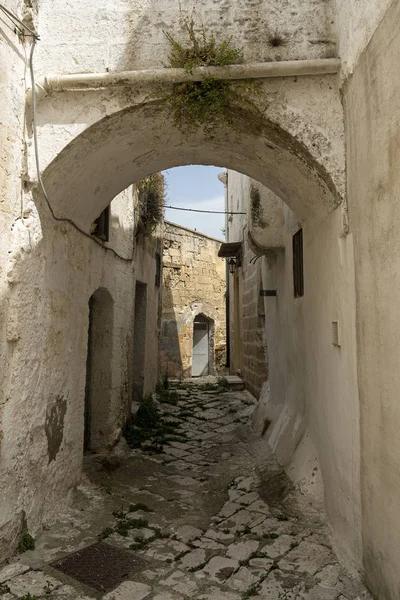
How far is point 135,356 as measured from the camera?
8445 mm

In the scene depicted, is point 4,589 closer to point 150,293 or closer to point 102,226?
point 102,226

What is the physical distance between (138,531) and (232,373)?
32.4 ft

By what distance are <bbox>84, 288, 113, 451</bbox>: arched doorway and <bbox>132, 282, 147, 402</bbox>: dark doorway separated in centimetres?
227

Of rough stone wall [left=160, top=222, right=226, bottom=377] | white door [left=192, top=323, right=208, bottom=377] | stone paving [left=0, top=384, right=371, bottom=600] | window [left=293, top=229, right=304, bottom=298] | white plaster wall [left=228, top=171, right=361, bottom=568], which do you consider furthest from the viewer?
white door [left=192, top=323, right=208, bottom=377]

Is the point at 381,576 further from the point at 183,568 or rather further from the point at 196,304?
the point at 196,304

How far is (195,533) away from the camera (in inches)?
145

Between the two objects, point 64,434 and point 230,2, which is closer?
point 230,2

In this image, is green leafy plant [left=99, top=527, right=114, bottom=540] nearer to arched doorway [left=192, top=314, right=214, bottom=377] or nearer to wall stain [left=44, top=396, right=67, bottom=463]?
wall stain [left=44, top=396, right=67, bottom=463]

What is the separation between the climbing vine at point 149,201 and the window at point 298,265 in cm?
302

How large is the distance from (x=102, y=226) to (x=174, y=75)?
2.49 m

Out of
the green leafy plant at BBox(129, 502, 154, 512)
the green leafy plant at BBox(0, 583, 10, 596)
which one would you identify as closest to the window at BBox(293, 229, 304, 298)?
the green leafy plant at BBox(129, 502, 154, 512)

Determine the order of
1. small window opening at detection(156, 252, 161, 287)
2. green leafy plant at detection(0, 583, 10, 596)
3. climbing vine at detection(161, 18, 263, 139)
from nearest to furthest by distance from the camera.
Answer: green leafy plant at detection(0, 583, 10, 596) → climbing vine at detection(161, 18, 263, 139) → small window opening at detection(156, 252, 161, 287)

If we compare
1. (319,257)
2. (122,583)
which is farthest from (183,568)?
(319,257)

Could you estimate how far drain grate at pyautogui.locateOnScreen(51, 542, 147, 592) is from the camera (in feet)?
9.66
